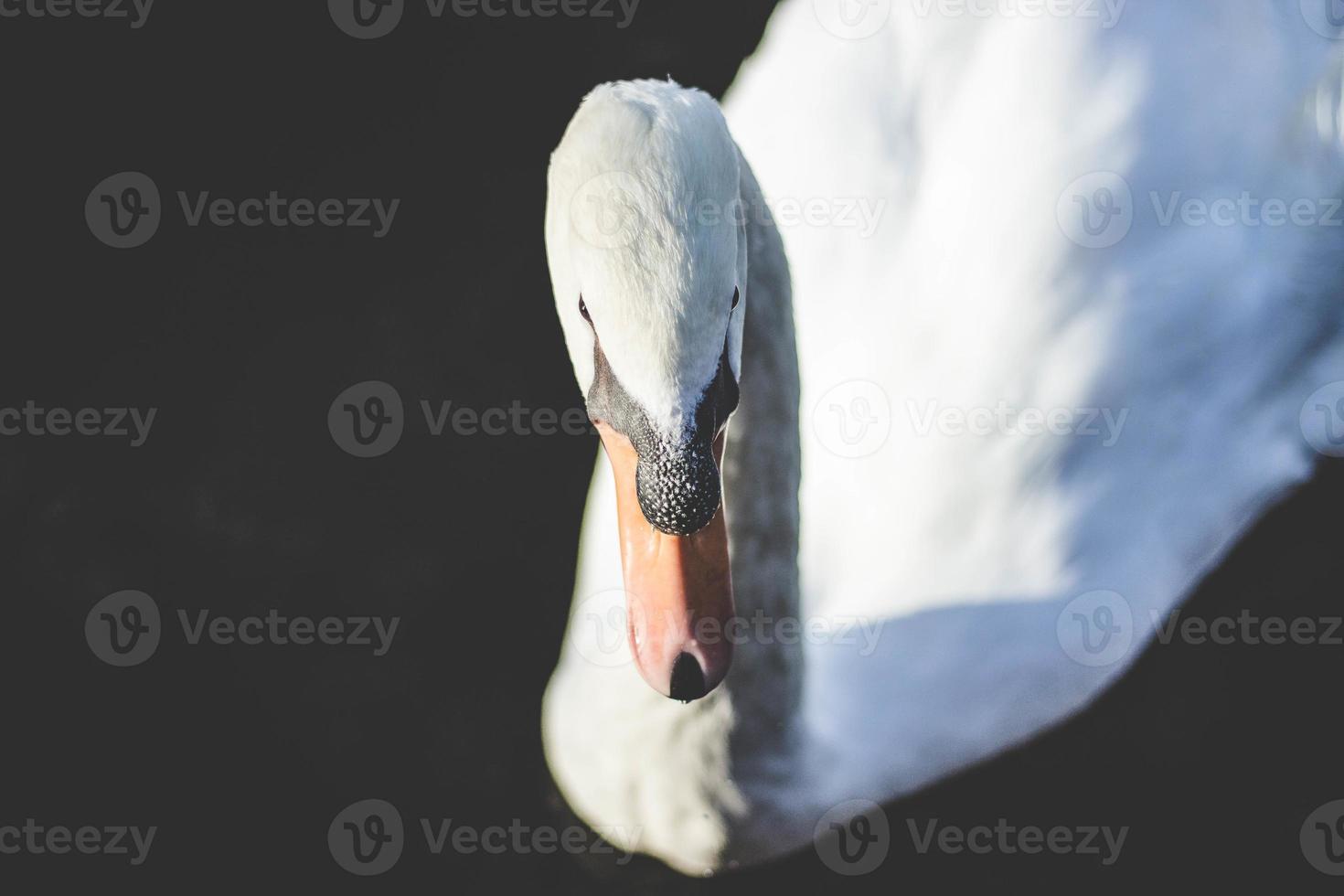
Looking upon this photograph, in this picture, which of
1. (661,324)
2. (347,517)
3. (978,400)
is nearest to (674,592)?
(661,324)

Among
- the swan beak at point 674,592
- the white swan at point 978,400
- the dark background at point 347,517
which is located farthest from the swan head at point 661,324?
the dark background at point 347,517

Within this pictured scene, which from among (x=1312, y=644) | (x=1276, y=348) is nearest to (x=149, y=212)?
(x=1276, y=348)

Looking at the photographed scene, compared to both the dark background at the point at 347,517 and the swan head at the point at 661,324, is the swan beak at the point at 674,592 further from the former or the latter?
the dark background at the point at 347,517

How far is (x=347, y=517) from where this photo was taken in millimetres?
3754

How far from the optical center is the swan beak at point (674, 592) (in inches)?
78.0

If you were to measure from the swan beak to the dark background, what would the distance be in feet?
3.81

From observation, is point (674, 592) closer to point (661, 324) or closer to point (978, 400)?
point (661, 324)

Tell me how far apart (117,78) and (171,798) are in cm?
255

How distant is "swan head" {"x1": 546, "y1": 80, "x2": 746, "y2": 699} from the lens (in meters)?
1.77

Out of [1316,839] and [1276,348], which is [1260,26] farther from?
[1316,839]

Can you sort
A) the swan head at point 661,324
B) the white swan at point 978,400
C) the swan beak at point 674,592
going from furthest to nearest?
the white swan at point 978,400 < the swan beak at point 674,592 < the swan head at point 661,324

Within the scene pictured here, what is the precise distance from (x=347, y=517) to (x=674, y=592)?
6.55 ft

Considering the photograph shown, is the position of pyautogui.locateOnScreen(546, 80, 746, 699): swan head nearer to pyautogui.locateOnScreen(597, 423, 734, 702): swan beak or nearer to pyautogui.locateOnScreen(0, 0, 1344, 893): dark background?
pyautogui.locateOnScreen(597, 423, 734, 702): swan beak

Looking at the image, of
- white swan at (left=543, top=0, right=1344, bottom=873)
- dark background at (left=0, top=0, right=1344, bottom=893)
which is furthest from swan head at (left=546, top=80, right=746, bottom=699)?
dark background at (left=0, top=0, right=1344, bottom=893)
